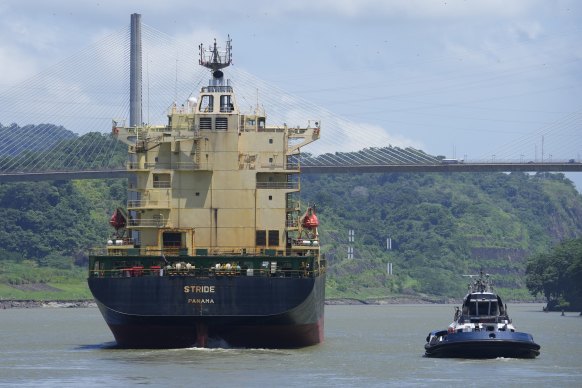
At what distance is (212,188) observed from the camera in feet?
250

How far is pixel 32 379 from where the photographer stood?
60.4 metres

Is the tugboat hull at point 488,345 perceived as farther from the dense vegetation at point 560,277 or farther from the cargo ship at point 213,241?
the dense vegetation at point 560,277

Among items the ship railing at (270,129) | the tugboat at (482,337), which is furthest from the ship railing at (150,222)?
the tugboat at (482,337)

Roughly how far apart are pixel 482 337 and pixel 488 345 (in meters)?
0.46

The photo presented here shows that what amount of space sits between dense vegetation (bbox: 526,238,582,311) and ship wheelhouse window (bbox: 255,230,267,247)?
89.6 meters

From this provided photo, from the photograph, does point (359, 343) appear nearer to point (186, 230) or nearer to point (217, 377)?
point (186, 230)

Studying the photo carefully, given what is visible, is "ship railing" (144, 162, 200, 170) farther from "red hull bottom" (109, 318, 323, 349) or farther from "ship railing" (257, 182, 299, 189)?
"red hull bottom" (109, 318, 323, 349)

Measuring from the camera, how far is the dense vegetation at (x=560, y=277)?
549 feet

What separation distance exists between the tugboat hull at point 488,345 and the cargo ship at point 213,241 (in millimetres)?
7151

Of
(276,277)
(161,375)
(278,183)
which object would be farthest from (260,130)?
(161,375)

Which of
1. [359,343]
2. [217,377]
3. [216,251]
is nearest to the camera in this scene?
[217,377]

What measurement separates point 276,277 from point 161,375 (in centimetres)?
1111

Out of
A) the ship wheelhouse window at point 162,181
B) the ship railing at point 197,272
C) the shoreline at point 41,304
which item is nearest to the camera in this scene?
the ship railing at point 197,272

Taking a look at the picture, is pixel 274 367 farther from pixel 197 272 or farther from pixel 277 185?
pixel 277 185
